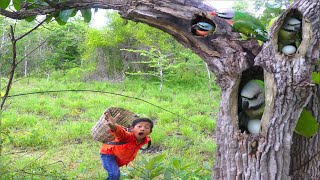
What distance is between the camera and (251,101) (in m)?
1.42

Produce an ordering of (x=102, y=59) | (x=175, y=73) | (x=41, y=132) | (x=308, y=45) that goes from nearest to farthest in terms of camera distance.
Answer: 1. (x=308, y=45)
2. (x=41, y=132)
3. (x=175, y=73)
4. (x=102, y=59)

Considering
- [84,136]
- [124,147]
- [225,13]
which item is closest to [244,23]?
[225,13]

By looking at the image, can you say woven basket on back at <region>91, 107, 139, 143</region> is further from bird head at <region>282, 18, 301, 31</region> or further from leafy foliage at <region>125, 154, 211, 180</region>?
bird head at <region>282, 18, 301, 31</region>

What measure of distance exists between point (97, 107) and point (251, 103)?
15.8 ft

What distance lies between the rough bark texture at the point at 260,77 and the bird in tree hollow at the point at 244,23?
1.0 inches

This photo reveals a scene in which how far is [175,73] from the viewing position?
9.16 m

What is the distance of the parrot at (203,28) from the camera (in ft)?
5.00

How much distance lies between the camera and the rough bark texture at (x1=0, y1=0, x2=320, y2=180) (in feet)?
4.35

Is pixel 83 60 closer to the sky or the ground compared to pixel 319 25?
closer to the sky

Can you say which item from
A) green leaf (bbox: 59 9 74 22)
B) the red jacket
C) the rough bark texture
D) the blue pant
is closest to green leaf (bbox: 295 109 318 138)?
the rough bark texture

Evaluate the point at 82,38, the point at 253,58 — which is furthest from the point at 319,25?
the point at 82,38

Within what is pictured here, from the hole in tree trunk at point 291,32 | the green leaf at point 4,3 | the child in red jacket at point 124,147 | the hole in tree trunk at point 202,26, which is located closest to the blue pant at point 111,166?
the child in red jacket at point 124,147

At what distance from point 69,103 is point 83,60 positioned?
445 centimetres

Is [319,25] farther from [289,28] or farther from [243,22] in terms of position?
[243,22]
